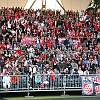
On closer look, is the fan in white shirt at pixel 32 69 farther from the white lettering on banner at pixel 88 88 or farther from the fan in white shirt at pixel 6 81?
the white lettering on banner at pixel 88 88

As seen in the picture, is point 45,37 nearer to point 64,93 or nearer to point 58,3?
point 64,93

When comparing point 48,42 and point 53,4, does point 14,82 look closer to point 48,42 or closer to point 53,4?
point 48,42

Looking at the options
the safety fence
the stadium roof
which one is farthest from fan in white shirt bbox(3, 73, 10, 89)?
the stadium roof

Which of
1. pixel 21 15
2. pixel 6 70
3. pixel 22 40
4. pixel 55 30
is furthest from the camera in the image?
pixel 21 15

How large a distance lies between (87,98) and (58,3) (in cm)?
2355

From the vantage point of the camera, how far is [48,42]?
21.7 metres

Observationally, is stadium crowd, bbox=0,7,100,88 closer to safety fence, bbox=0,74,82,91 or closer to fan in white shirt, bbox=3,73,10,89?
safety fence, bbox=0,74,82,91

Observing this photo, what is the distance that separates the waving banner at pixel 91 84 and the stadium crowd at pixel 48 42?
100 cm

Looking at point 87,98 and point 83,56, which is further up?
point 83,56

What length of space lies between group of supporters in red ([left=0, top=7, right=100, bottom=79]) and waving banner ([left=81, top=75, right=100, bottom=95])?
95 cm

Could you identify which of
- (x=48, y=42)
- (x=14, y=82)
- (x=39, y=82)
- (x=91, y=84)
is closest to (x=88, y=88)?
(x=91, y=84)

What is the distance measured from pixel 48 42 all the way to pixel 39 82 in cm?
544

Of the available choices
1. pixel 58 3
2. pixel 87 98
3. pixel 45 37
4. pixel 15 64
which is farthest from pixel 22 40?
pixel 58 3

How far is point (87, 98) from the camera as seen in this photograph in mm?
15648
